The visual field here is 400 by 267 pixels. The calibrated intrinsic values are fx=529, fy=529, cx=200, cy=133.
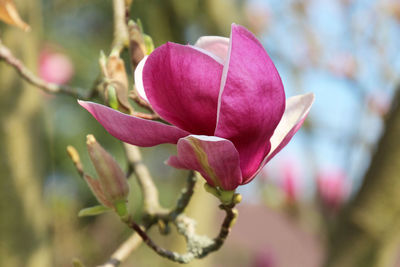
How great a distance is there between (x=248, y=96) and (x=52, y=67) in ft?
8.11

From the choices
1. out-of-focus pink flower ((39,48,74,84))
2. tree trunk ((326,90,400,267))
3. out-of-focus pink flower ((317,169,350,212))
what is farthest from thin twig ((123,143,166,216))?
out-of-focus pink flower ((39,48,74,84))

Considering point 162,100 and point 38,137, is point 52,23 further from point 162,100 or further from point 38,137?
point 162,100

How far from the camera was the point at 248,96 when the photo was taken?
0.42 metres

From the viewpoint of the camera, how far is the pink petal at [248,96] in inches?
16.3

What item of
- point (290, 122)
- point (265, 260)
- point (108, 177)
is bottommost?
point (265, 260)

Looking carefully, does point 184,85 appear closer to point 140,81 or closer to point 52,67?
point 140,81

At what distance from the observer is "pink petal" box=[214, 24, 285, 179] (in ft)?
1.36

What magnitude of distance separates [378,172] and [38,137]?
0.74 metres

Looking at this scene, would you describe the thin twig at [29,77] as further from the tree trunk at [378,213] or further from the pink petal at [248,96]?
the tree trunk at [378,213]

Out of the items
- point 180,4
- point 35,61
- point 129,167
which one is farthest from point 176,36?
point 129,167

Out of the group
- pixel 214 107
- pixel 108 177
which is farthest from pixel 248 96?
pixel 108 177

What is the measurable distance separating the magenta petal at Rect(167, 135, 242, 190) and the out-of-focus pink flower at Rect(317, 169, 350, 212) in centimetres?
120

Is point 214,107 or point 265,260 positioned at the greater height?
point 214,107

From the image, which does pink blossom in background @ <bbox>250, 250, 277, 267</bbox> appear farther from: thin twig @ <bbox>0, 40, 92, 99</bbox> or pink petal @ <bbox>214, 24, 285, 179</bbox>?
pink petal @ <bbox>214, 24, 285, 179</bbox>
